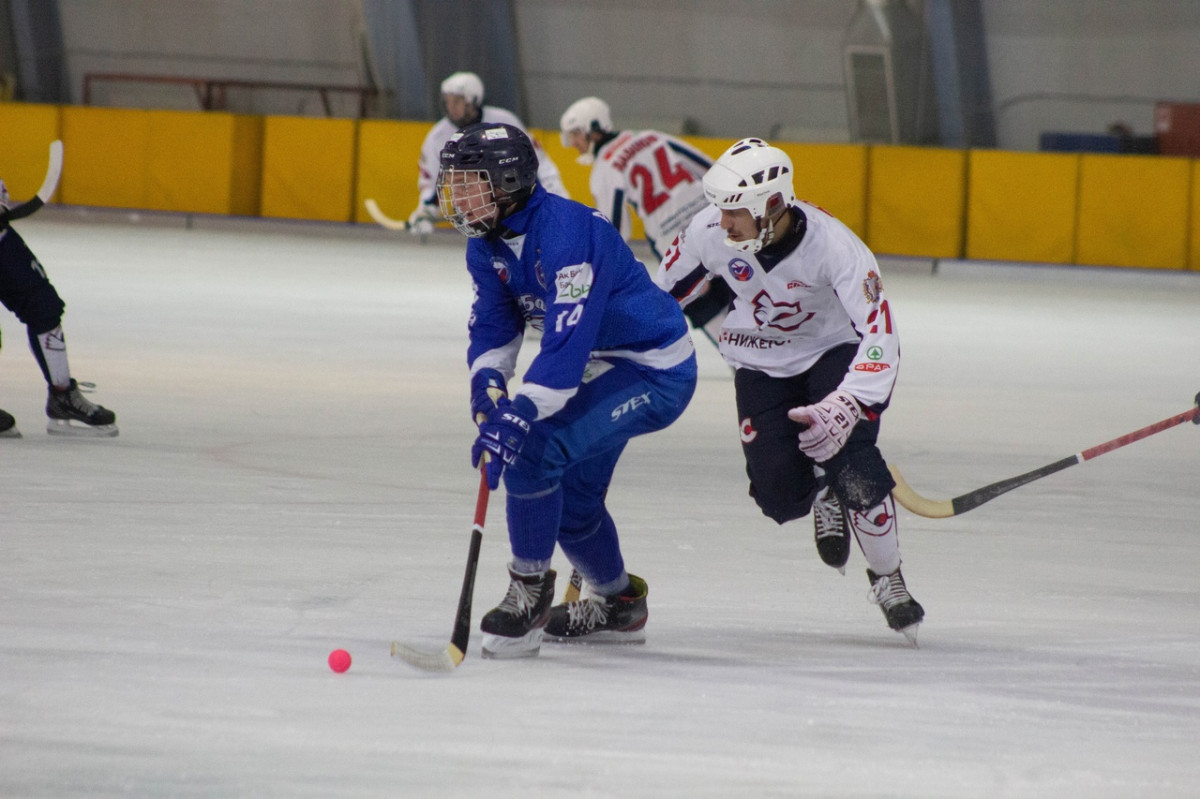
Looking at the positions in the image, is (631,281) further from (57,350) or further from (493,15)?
(493,15)

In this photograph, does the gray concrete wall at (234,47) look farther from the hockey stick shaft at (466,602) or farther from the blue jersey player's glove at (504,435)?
the blue jersey player's glove at (504,435)

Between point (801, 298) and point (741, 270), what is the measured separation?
156mm

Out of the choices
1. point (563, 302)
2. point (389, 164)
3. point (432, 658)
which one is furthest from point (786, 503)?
point (389, 164)

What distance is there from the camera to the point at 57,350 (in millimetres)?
5957

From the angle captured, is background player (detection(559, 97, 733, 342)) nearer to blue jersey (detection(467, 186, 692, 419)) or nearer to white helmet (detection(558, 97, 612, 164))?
white helmet (detection(558, 97, 612, 164))

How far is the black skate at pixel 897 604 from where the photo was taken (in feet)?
12.1

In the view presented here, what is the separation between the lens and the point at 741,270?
3912mm

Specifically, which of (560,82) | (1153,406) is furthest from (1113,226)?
(1153,406)

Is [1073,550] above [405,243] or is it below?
above

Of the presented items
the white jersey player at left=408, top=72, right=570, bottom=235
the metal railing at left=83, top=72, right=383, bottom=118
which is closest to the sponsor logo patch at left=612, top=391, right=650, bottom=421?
the white jersey player at left=408, top=72, right=570, bottom=235

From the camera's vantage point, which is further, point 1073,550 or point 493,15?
point 493,15

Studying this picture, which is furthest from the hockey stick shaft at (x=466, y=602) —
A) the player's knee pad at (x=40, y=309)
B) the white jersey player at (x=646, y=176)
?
the white jersey player at (x=646, y=176)

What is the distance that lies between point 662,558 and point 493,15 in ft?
49.0

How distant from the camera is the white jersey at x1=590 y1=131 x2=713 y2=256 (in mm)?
8406
